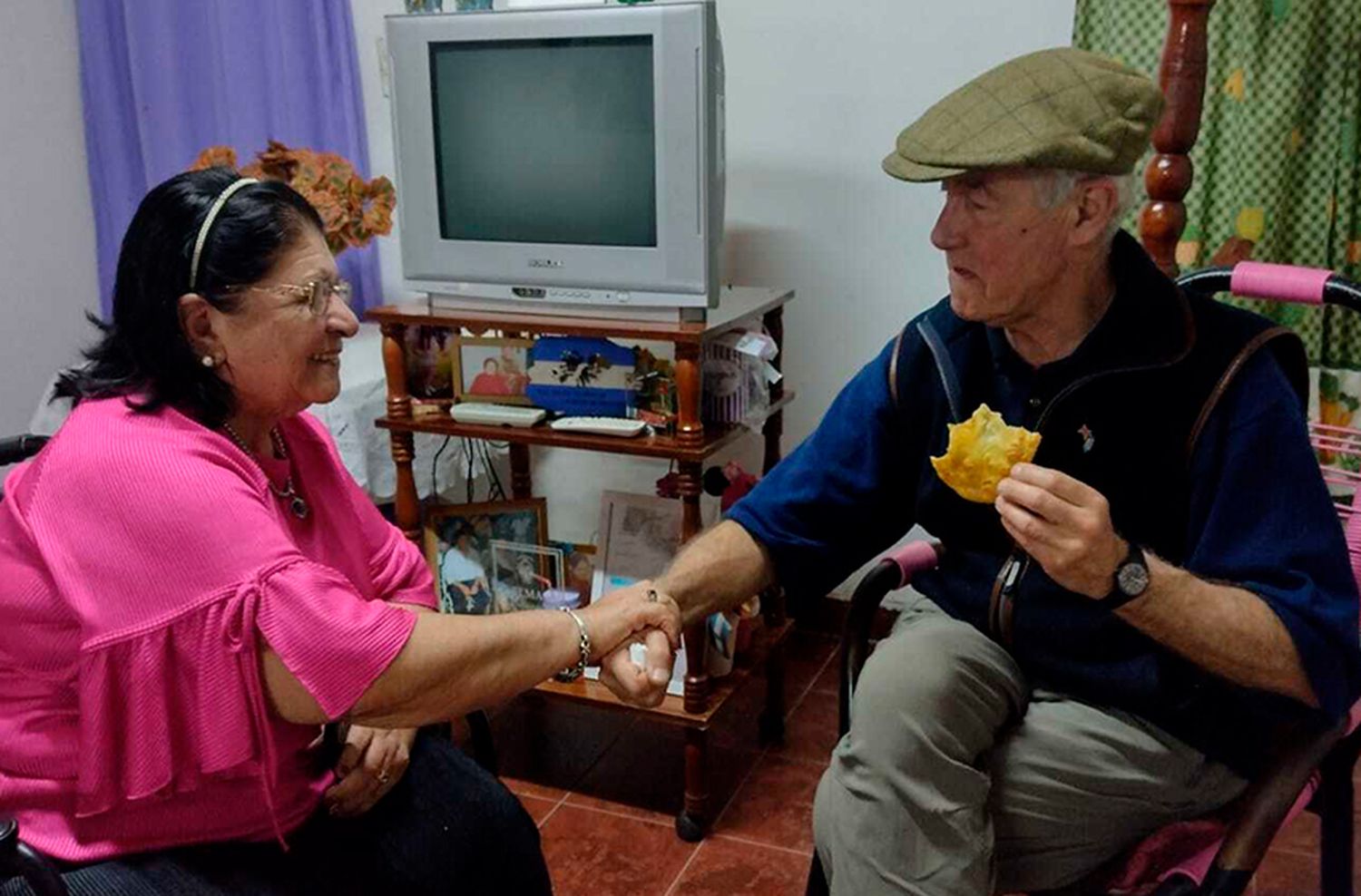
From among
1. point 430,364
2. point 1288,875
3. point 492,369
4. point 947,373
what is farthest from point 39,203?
point 1288,875

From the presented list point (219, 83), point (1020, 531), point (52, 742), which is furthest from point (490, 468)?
point (1020, 531)

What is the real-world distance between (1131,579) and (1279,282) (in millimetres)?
622

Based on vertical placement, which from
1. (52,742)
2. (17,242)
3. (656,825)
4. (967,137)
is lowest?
(656,825)

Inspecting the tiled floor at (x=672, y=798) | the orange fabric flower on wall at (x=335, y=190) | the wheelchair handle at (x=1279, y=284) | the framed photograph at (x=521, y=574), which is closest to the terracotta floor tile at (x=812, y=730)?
the tiled floor at (x=672, y=798)

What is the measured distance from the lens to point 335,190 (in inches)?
98.0

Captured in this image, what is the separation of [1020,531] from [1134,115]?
513 millimetres

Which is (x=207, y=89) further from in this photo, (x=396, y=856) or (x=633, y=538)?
(x=396, y=856)

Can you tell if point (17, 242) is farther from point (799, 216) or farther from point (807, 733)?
point (807, 733)

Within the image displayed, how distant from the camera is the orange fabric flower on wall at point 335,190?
2445 mm

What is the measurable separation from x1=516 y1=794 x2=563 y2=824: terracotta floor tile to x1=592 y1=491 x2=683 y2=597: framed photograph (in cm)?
43

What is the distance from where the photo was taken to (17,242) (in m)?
3.04

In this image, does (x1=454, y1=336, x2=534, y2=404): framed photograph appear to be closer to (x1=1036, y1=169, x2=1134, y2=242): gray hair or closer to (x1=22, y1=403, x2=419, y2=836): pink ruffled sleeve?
(x1=22, y1=403, x2=419, y2=836): pink ruffled sleeve

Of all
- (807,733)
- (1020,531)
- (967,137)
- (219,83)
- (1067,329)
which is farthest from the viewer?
(219,83)

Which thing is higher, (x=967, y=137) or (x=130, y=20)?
(x=130, y=20)
